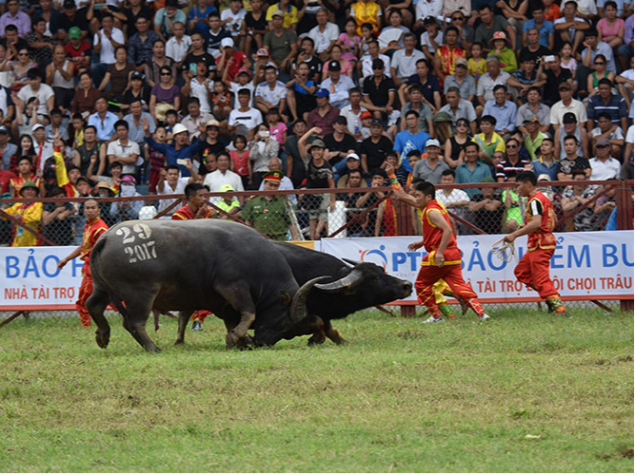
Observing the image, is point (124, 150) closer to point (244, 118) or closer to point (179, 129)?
point (179, 129)

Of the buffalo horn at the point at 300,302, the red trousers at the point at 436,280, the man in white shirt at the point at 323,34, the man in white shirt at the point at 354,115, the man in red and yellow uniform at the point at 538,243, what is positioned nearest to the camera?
the buffalo horn at the point at 300,302

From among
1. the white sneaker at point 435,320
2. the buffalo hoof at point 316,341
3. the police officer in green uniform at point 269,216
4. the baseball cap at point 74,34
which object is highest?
the baseball cap at point 74,34

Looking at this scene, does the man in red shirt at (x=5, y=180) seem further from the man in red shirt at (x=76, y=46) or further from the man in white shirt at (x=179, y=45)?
the man in white shirt at (x=179, y=45)

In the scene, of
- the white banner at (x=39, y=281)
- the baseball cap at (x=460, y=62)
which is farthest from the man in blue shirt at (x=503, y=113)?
the white banner at (x=39, y=281)

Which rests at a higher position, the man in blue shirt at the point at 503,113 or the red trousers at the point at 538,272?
the man in blue shirt at the point at 503,113

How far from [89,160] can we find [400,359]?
1082 centimetres

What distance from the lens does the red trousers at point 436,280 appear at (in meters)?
13.6

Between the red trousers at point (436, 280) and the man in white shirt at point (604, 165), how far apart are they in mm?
4404

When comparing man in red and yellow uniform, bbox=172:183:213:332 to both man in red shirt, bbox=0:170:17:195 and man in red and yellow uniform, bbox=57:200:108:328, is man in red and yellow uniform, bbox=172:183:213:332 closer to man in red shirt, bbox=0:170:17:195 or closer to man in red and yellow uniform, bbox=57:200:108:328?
man in red and yellow uniform, bbox=57:200:108:328

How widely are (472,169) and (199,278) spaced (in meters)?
7.09

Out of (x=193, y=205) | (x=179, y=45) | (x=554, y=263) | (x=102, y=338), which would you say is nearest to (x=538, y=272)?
(x=554, y=263)

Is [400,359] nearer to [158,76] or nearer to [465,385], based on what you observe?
[465,385]

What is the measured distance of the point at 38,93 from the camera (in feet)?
68.9

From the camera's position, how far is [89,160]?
766 inches
